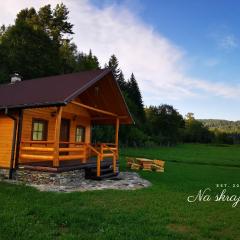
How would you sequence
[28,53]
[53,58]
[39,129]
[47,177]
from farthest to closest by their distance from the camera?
[53,58]
[28,53]
[39,129]
[47,177]

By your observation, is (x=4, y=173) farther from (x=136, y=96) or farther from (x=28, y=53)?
(x=136, y=96)

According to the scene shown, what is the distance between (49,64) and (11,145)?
32010 millimetres

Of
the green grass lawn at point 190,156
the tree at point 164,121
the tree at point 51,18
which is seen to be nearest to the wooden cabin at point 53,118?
the green grass lawn at point 190,156

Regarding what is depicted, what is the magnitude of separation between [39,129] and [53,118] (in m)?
1.17

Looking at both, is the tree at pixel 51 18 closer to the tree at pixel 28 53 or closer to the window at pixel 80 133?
the tree at pixel 28 53

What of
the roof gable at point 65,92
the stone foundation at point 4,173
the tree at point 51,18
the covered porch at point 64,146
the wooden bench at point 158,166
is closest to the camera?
the covered porch at point 64,146

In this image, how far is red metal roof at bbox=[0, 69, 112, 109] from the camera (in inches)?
521

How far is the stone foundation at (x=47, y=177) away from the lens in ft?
41.8

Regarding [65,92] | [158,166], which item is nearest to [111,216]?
[65,92]

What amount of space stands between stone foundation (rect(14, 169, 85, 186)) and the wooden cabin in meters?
0.23

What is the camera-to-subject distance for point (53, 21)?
178 feet

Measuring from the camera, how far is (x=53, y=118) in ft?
56.0

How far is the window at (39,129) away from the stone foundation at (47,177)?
2559mm

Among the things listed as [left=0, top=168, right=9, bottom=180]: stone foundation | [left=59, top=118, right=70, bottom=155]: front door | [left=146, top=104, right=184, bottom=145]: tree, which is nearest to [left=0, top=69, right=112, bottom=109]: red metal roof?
[left=59, top=118, right=70, bottom=155]: front door
